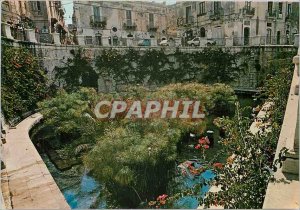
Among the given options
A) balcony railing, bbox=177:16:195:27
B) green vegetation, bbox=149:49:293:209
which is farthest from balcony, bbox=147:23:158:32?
green vegetation, bbox=149:49:293:209

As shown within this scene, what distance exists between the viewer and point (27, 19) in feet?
49.8

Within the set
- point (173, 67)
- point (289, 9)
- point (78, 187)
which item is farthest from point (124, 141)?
point (289, 9)

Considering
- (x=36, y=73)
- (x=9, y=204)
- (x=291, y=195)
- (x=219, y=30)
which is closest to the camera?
(x=291, y=195)

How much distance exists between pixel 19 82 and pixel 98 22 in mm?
10066

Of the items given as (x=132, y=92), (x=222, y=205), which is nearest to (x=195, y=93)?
(x=132, y=92)

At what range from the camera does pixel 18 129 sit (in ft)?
28.3

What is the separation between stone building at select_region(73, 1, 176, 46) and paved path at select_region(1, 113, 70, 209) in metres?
10.7

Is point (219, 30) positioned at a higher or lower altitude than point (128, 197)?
higher

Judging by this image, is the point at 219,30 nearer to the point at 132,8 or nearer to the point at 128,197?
the point at 132,8

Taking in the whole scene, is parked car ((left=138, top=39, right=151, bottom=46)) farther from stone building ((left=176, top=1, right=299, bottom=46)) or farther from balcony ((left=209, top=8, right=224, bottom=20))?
balcony ((left=209, top=8, right=224, bottom=20))

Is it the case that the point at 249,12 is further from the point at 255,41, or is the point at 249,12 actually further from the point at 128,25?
the point at 128,25

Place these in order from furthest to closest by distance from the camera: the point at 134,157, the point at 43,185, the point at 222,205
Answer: the point at 134,157
the point at 43,185
the point at 222,205

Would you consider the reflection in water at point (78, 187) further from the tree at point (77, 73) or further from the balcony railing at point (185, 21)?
the balcony railing at point (185, 21)

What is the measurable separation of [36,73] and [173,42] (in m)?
8.32
